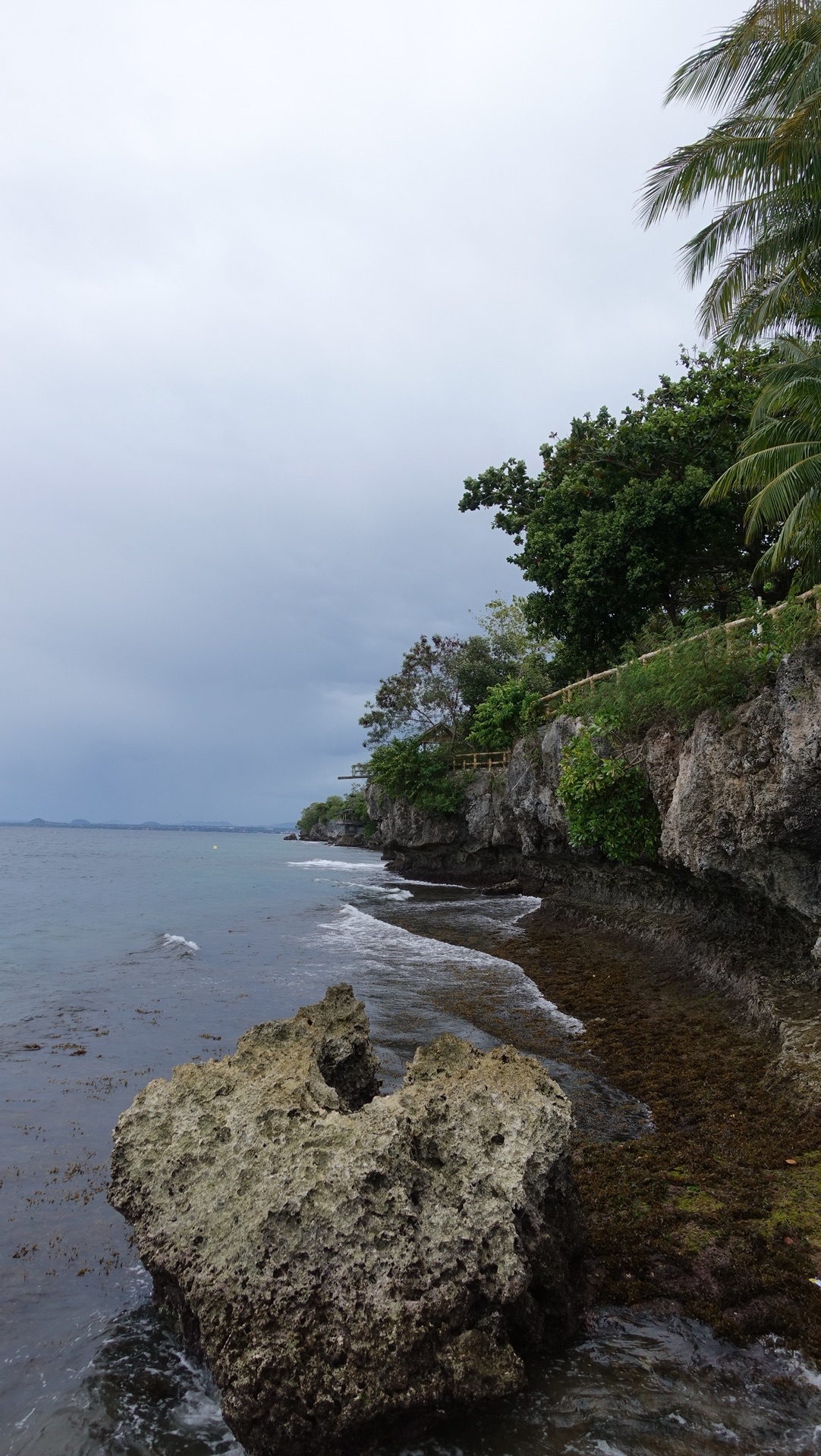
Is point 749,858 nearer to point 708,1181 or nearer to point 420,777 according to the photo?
point 708,1181

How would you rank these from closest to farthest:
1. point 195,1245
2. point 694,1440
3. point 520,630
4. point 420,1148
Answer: point 694,1440, point 195,1245, point 420,1148, point 520,630

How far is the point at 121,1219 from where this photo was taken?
18.9 ft

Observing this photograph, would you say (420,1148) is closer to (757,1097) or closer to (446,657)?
(757,1097)

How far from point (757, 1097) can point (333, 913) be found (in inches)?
722

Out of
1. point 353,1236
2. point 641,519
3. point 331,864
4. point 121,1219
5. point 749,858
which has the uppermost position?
point 641,519

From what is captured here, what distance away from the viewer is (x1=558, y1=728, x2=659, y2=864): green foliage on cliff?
1509cm

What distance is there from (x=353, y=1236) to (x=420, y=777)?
32387 mm

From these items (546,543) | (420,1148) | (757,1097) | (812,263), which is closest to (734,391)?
(546,543)

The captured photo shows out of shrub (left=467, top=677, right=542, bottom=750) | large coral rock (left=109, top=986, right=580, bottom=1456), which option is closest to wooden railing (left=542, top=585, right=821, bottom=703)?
large coral rock (left=109, top=986, right=580, bottom=1456)

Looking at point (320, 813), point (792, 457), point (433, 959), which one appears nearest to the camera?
point (792, 457)

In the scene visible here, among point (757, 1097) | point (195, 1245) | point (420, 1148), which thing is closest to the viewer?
point (195, 1245)

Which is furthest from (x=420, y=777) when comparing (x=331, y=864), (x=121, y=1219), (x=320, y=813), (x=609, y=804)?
(x=320, y=813)

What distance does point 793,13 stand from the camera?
10828 mm

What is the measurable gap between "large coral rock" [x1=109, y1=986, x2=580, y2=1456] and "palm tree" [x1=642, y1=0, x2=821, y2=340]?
1297 centimetres
